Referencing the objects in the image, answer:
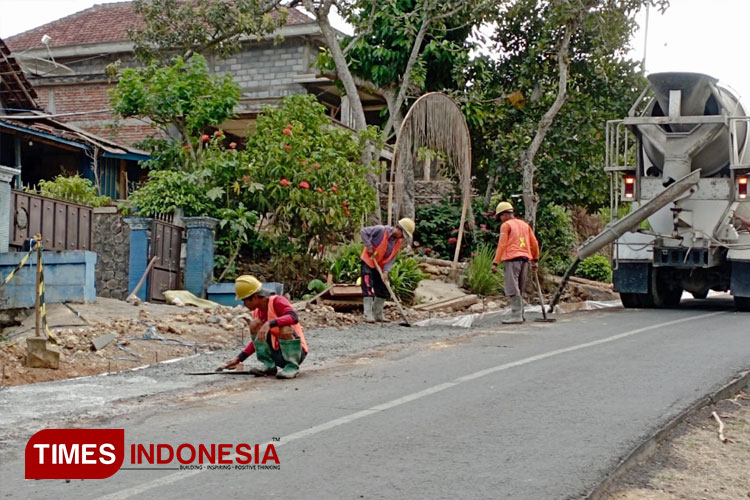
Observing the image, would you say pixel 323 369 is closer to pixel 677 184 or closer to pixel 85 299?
pixel 85 299

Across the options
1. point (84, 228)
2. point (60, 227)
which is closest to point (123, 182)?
point (84, 228)

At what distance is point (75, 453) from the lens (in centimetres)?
632

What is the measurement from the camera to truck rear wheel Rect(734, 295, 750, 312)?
16.8 m

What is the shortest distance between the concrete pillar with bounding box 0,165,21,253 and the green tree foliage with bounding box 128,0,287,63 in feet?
25.2

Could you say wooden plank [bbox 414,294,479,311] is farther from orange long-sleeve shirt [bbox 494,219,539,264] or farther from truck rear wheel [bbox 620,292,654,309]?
truck rear wheel [bbox 620,292,654,309]

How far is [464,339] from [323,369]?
2940mm

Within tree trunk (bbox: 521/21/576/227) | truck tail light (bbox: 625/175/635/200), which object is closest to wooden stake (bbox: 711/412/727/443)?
truck tail light (bbox: 625/175/635/200)

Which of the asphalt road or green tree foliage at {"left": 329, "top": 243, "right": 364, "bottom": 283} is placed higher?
green tree foliage at {"left": 329, "top": 243, "right": 364, "bottom": 283}

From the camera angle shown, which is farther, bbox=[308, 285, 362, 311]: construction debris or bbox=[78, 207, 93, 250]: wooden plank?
bbox=[308, 285, 362, 311]: construction debris

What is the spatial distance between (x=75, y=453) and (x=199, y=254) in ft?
33.0

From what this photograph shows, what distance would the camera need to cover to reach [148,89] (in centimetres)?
1847

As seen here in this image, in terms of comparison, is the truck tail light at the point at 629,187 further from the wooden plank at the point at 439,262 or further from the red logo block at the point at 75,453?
the red logo block at the point at 75,453

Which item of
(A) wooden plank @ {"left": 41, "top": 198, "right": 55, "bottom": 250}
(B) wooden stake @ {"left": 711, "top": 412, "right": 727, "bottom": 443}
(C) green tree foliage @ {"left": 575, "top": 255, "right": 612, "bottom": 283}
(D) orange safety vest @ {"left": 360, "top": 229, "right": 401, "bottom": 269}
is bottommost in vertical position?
(B) wooden stake @ {"left": 711, "top": 412, "right": 727, "bottom": 443}

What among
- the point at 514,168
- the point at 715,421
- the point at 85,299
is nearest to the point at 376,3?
the point at 514,168
